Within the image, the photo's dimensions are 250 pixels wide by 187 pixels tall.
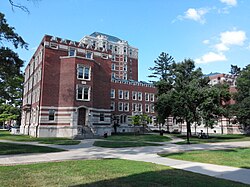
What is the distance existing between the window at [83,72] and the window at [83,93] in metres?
1.62

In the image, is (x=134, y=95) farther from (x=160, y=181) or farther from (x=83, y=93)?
(x=160, y=181)

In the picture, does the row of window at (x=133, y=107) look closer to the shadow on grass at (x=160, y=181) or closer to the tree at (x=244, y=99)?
the tree at (x=244, y=99)

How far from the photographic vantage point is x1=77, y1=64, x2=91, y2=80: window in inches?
1407

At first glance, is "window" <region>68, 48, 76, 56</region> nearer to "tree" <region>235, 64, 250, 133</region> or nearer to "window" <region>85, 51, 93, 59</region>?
"window" <region>85, 51, 93, 59</region>

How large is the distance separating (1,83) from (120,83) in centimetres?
2930

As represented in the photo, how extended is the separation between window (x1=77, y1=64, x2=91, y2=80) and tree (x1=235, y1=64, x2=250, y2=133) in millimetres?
28252

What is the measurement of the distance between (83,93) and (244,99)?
1179 inches

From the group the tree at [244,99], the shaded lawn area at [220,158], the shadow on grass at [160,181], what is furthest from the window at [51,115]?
the tree at [244,99]

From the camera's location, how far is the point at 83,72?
36.1m

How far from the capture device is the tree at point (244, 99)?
137 ft

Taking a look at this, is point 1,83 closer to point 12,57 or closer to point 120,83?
point 12,57

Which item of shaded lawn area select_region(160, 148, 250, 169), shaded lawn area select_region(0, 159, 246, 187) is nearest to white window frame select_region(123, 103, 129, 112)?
shaded lawn area select_region(160, 148, 250, 169)

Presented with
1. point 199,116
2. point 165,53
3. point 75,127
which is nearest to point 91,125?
point 75,127

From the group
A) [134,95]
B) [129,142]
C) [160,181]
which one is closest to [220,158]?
[160,181]
